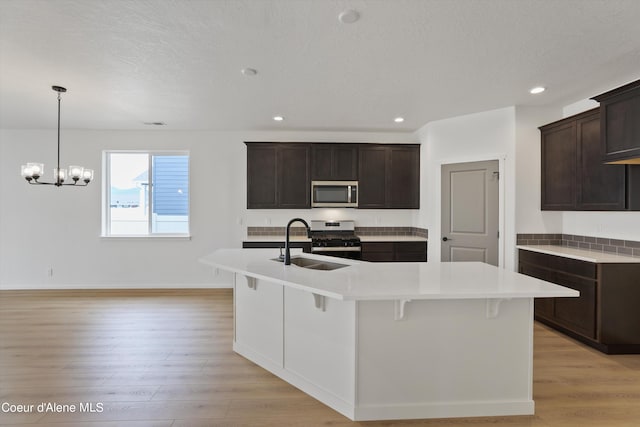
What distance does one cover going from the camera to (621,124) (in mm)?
2689

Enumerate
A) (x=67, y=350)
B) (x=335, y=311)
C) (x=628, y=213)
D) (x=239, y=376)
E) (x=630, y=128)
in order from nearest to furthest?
(x=335, y=311)
(x=239, y=376)
(x=630, y=128)
(x=67, y=350)
(x=628, y=213)

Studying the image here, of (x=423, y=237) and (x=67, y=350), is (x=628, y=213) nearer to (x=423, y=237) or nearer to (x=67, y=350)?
(x=423, y=237)

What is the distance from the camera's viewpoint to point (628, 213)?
10.3ft

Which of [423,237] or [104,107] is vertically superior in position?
[104,107]

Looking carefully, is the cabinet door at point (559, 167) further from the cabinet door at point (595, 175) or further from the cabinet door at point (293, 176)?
the cabinet door at point (293, 176)

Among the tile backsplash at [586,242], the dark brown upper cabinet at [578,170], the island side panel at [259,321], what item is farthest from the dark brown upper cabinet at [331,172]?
the island side panel at [259,321]

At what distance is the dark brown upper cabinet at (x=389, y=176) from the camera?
16.1ft

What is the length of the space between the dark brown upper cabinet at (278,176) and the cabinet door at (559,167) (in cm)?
323

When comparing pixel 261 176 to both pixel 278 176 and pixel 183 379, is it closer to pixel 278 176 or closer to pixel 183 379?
pixel 278 176

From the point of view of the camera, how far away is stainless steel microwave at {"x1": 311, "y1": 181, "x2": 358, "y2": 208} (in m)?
4.86

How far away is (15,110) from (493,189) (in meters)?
6.52

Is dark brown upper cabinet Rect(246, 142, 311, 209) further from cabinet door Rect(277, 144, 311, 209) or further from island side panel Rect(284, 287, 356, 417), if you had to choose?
island side panel Rect(284, 287, 356, 417)

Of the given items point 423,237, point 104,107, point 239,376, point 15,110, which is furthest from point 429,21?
point 15,110

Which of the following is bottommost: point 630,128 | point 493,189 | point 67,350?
point 67,350
